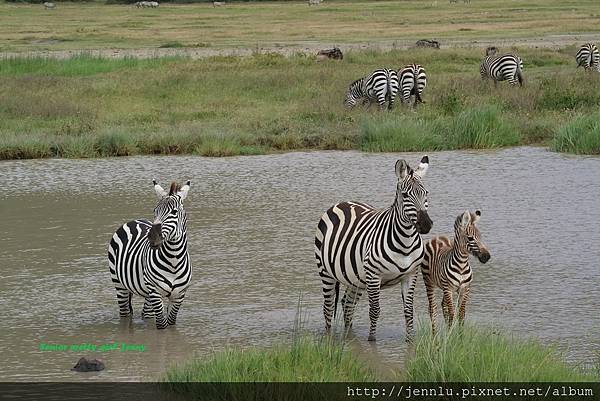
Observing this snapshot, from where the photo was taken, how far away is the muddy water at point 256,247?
881 centimetres

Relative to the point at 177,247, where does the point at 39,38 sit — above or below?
below

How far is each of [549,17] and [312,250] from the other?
152 ft

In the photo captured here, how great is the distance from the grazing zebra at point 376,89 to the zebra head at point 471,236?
1547cm

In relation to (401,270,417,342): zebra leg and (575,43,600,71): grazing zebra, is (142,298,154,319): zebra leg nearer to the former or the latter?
(401,270,417,342): zebra leg

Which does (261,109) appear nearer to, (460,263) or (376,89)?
(376,89)

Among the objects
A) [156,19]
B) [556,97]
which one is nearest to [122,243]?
[556,97]

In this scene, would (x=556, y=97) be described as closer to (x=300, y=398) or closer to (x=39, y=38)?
(x=300, y=398)

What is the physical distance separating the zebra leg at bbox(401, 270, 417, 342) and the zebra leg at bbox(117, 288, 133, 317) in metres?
2.34

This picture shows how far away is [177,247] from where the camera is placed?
871 centimetres

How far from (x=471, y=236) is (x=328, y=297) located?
1330 mm

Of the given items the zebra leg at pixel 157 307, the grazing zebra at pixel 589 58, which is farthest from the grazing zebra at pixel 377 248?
the grazing zebra at pixel 589 58

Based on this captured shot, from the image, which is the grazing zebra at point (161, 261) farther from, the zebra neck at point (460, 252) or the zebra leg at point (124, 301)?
the zebra neck at point (460, 252)

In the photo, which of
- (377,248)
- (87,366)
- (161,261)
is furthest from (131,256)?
(377,248)

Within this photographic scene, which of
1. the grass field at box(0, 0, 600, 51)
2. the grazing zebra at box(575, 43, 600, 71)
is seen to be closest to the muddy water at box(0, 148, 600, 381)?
the grazing zebra at box(575, 43, 600, 71)
